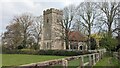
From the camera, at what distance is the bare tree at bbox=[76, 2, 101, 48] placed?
38344mm

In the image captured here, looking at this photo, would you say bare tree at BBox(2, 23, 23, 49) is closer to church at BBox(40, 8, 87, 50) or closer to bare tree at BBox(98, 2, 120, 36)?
church at BBox(40, 8, 87, 50)

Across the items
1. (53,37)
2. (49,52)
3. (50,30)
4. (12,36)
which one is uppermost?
(50,30)

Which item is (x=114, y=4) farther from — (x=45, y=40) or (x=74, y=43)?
(x=45, y=40)

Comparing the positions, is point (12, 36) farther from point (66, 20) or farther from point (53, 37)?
point (66, 20)

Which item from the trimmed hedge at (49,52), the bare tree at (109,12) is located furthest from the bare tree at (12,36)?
the bare tree at (109,12)

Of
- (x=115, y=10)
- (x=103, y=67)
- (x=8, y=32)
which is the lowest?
(x=103, y=67)

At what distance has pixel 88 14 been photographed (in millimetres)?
39000

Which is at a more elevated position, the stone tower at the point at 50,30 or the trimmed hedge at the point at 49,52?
the stone tower at the point at 50,30

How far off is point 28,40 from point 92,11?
19.5 metres

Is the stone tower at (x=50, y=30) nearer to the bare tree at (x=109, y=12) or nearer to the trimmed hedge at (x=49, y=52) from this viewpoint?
the trimmed hedge at (x=49, y=52)

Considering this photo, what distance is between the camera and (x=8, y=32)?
49844 mm

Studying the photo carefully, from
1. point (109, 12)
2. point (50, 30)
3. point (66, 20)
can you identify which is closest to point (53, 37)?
point (50, 30)

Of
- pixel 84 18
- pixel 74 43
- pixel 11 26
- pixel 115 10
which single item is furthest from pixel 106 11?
pixel 11 26

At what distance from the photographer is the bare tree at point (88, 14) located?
1510 inches
